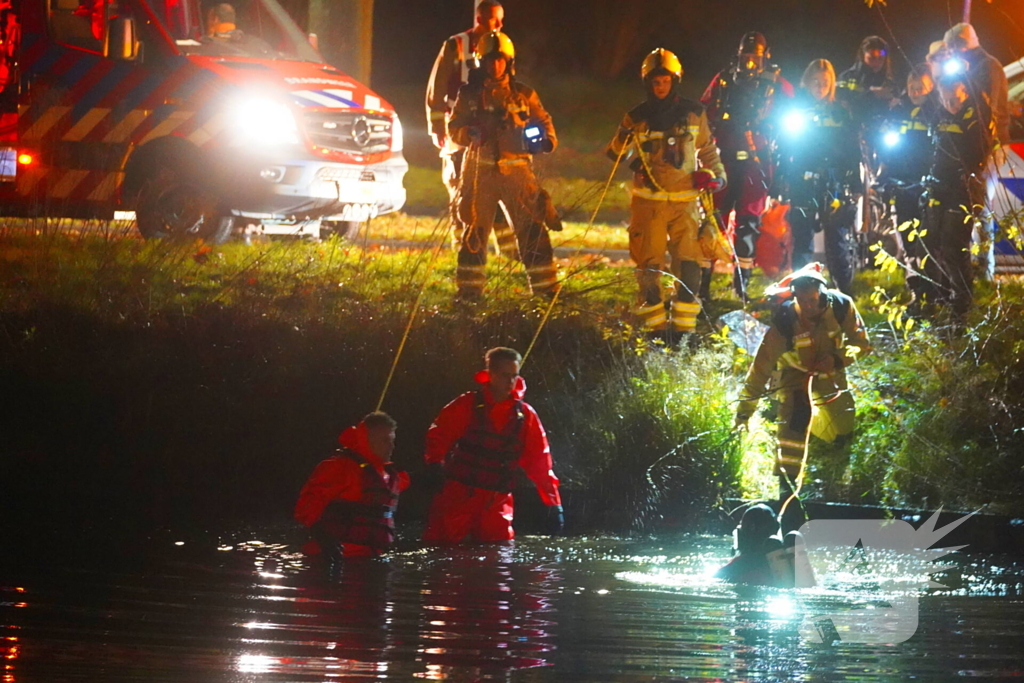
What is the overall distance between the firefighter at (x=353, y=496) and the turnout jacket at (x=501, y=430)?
17.9 inches

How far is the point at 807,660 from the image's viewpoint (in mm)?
6277

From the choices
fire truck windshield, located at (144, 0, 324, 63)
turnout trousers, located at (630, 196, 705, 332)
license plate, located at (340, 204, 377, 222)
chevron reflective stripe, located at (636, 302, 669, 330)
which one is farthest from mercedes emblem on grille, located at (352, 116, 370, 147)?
chevron reflective stripe, located at (636, 302, 669, 330)

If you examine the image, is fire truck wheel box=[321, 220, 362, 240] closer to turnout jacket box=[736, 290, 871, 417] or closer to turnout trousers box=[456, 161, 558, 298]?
turnout trousers box=[456, 161, 558, 298]

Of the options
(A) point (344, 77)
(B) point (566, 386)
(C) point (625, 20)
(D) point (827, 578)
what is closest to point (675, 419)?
(B) point (566, 386)

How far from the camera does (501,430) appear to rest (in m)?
8.59

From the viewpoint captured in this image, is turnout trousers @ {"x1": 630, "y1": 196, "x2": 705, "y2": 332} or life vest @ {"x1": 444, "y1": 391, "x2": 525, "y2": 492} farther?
turnout trousers @ {"x1": 630, "y1": 196, "x2": 705, "y2": 332}

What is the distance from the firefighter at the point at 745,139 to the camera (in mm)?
11633

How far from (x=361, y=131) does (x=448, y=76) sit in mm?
1770

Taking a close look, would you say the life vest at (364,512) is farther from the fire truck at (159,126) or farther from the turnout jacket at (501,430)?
the fire truck at (159,126)

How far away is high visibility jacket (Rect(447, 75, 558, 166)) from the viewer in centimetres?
1072

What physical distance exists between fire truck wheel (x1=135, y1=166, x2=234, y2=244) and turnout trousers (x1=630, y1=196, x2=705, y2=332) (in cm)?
361

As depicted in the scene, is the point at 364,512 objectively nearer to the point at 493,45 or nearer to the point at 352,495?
the point at 352,495

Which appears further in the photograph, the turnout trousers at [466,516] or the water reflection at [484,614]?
the turnout trousers at [466,516]

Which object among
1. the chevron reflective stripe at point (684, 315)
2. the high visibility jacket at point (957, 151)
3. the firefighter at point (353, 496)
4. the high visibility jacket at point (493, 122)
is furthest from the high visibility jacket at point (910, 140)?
the firefighter at point (353, 496)
